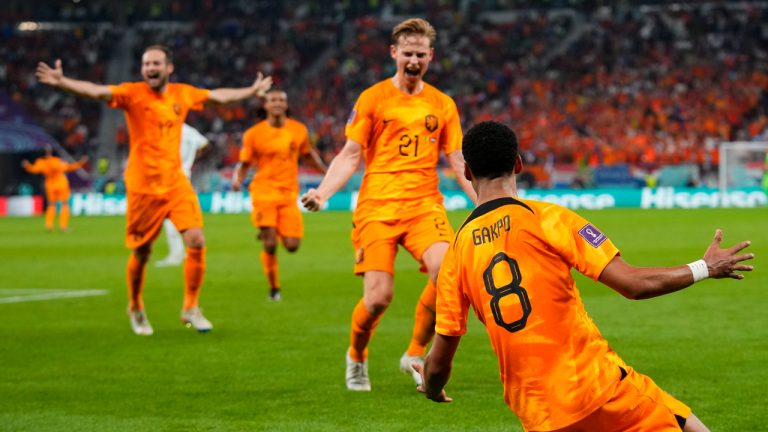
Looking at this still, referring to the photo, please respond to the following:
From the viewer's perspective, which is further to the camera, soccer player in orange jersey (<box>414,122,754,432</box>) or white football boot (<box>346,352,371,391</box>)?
white football boot (<box>346,352,371,391</box>)

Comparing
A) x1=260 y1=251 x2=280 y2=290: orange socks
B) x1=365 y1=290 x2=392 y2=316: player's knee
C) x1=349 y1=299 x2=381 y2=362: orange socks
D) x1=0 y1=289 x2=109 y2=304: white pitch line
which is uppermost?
x1=365 y1=290 x2=392 y2=316: player's knee

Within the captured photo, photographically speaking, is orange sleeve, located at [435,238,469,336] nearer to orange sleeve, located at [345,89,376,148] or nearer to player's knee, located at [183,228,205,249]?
orange sleeve, located at [345,89,376,148]

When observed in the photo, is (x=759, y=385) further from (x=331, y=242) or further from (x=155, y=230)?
(x=331, y=242)

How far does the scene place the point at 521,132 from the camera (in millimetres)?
42438

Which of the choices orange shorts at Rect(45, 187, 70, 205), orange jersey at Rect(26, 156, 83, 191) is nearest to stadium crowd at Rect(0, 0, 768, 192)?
orange jersey at Rect(26, 156, 83, 191)

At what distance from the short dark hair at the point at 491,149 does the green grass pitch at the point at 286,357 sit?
260 centimetres

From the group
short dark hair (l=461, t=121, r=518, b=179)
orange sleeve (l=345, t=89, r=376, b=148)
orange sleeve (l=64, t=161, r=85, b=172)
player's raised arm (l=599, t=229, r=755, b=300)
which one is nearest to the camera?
player's raised arm (l=599, t=229, r=755, b=300)

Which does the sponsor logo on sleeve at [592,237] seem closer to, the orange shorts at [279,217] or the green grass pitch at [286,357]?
the green grass pitch at [286,357]

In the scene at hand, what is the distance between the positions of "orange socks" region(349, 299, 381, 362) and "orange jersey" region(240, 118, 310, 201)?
21.6ft

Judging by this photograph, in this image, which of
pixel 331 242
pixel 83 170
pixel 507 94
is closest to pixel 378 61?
pixel 507 94

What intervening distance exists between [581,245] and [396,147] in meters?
3.94

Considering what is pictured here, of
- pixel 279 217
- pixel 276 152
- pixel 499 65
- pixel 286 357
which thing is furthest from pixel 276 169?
pixel 499 65

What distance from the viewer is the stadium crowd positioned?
1630 inches

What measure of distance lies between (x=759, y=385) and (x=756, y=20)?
41.5m
